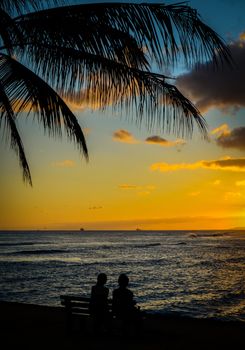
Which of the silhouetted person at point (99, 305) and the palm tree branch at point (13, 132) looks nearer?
the palm tree branch at point (13, 132)

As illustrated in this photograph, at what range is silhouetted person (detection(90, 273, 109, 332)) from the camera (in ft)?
24.9

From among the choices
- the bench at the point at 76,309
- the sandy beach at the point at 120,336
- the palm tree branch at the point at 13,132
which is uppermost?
the palm tree branch at the point at 13,132

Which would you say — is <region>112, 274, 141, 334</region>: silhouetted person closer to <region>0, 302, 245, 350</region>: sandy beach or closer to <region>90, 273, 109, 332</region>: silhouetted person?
<region>90, 273, 109, 332</region>: silhouetted person

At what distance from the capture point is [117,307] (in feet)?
24.6

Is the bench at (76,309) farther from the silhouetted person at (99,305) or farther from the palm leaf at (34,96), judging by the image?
the palm leaf at (34,96)

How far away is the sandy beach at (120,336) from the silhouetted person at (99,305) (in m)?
0.30

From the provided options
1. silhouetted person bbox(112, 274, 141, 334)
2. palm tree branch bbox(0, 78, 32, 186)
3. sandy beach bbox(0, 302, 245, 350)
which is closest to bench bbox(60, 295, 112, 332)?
sandy beach bbox(0, 302, 245, 350)

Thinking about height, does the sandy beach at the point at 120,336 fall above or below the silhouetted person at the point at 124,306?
below

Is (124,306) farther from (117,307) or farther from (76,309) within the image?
(76,309)

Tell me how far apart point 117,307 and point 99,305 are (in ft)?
1.17

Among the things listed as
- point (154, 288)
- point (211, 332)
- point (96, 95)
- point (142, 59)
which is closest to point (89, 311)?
point (211, 332)

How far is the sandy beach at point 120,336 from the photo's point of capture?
739 cm

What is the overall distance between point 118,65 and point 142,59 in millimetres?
298

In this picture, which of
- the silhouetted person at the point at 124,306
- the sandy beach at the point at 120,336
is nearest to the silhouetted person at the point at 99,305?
the silhouetted person at the point at 124,306
